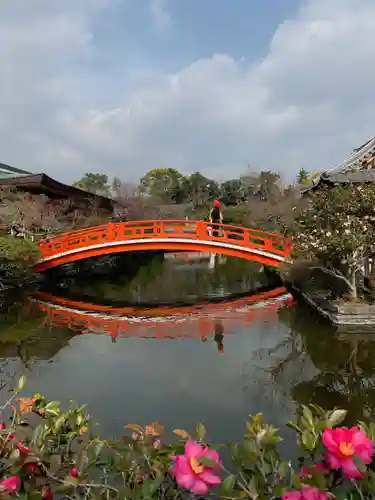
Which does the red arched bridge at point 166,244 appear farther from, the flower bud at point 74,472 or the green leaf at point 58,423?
the flower bud at point 74,472

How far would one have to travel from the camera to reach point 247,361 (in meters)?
8.64

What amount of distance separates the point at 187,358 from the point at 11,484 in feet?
24.4

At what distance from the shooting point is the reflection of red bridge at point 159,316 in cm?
1143

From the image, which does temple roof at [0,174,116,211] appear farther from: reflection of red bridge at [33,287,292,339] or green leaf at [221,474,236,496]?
green leaf at [221,474,236,496]

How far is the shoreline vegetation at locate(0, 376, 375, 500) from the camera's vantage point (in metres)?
1.69

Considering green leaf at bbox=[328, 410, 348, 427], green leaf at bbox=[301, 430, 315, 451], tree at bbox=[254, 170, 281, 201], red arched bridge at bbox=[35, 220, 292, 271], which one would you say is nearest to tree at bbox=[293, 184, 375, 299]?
red arched bridge at bbox=[35, 220, 292, 271]

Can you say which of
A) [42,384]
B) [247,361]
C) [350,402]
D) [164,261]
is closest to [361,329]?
[247,361]

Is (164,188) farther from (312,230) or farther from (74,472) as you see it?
(74,472)

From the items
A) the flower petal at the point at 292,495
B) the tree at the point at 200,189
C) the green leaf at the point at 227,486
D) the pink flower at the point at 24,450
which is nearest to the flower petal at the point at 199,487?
the green leaf at the point at 227,486

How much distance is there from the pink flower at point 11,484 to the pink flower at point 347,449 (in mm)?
1150

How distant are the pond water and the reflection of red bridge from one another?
1.1 inches

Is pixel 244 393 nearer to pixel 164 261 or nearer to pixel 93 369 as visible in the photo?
pixel 93 369

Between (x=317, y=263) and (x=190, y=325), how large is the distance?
350 centimetres

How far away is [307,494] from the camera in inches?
65.6
